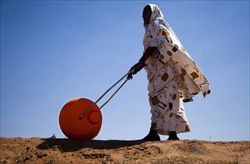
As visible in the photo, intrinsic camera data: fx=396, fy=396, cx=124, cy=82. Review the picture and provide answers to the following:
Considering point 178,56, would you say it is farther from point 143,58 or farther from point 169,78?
point 143,58

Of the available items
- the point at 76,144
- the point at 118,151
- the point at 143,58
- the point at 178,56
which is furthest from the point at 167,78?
the point at 76,144

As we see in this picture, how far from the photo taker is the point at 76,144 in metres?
7.43

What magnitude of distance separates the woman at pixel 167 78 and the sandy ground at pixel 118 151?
818 millimetres

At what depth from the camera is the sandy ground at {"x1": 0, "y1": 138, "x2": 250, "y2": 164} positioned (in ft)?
20.8

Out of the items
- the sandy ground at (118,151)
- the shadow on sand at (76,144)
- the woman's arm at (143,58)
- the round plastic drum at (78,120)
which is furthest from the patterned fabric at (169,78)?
the round plastic drum at (78,120)

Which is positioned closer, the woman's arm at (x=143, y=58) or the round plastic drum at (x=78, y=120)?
the round plastic drum at (x=78, y=120)

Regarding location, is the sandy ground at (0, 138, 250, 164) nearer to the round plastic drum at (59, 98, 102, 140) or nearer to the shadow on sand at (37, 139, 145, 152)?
the shadow on sand at (37, 139, 145, 152)

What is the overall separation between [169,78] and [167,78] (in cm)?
4

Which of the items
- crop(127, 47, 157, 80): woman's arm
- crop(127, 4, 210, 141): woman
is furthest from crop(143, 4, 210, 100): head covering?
crop(127, 47, 157, 80): woman's arm

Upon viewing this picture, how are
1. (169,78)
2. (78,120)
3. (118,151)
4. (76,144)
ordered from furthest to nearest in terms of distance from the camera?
(169,78), (78,120), (76,144), (118,151)

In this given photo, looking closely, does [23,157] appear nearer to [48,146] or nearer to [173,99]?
[48,146]

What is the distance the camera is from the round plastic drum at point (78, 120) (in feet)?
25.4

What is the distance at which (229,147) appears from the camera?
25.3 feet

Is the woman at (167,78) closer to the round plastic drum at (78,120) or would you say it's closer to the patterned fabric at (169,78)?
the patterned fabric at (169,78)
